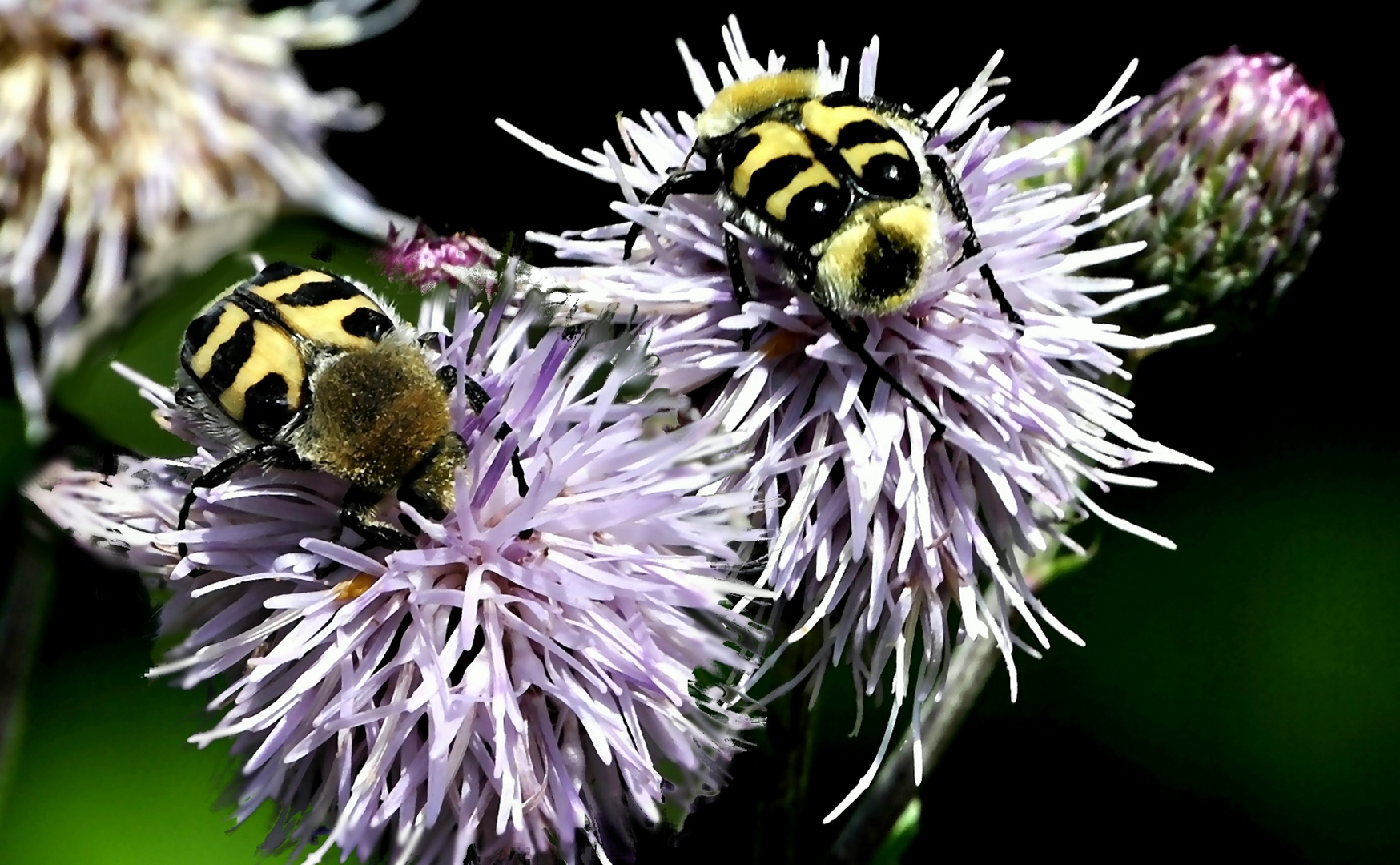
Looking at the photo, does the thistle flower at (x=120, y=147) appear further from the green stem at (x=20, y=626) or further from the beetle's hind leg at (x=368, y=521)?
the beetle's hind leg at (x=368, y=521)

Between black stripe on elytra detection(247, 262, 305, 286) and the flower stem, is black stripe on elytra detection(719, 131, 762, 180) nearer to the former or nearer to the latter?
black stripe on elytra detection(247, 262, 305, 286)

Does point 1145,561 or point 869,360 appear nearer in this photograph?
point 869,360

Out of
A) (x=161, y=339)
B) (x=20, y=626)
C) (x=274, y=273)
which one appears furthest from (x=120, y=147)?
(x=274, y=273)

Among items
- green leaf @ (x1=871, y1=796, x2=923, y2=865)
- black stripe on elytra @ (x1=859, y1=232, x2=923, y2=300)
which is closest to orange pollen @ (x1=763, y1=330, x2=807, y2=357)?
black stripe on elytra @ (x1=859, y1=232, x2=923, y2=300)

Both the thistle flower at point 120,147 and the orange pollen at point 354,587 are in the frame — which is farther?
the thistle flower at point 120,147

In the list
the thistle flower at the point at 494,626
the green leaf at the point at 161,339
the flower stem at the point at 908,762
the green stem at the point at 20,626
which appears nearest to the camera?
the thistle flower at the point at 494,626

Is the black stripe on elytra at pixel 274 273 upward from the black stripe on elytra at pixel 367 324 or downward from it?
upward

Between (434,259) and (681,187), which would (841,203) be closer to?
(681,187)

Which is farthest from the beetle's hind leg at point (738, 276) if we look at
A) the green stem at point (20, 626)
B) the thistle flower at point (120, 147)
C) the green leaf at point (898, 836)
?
the thistle flower at point (120, 147)
